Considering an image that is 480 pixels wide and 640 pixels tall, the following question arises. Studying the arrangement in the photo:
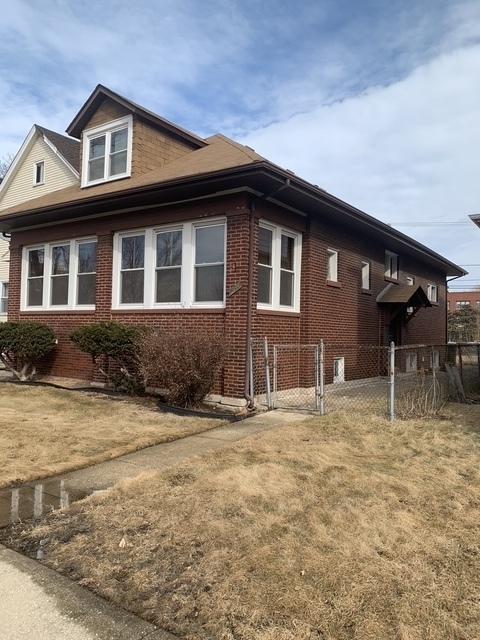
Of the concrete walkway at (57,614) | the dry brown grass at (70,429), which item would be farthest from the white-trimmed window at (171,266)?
the concrete walkway at (57,614)

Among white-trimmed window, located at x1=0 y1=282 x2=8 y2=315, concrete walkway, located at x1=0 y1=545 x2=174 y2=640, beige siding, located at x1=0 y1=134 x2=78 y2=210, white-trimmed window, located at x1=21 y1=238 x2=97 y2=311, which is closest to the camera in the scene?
concrete walkway, located at x1=0 y1=545 x2=174 y2=640

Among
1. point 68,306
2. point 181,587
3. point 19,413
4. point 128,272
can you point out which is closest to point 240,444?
point 181,587

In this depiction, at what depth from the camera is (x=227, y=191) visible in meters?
9.23

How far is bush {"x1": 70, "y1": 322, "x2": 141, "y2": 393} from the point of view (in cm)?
980

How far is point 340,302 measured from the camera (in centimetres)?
1198

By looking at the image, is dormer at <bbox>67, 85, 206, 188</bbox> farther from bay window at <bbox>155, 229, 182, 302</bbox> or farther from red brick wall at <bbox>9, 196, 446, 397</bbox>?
bay window at <bbox>155, 229, 182, 302</bbox>

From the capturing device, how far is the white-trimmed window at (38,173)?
20.1m

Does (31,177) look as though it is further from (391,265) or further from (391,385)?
(391,385)

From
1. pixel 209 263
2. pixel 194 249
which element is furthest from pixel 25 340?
pixel 209 263

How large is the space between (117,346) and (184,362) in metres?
2.11

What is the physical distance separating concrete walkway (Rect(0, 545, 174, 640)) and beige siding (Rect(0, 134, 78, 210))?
17.0 metres

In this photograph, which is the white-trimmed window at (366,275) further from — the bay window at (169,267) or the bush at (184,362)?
the bush at (184,362)

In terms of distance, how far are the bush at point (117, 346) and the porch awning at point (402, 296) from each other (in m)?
7.18

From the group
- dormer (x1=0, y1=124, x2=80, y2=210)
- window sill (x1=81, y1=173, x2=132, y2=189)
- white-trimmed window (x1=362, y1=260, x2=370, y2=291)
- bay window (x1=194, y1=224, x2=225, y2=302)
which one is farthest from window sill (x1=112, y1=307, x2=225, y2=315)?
dormer (x1=0, y1=124, x2=80, y2=210)
